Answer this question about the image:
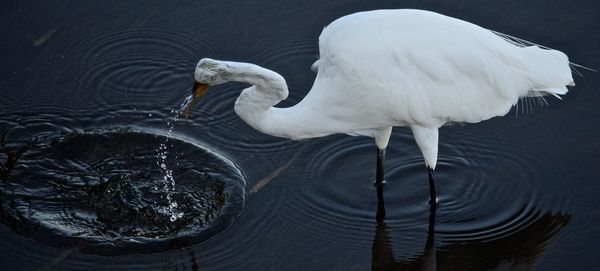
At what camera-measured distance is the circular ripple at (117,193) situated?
4.96 m

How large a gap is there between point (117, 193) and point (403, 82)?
1.76 metres

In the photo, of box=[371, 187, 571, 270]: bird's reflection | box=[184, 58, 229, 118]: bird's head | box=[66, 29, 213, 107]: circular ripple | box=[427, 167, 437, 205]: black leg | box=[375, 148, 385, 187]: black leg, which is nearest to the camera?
box=[184, 58, 229, 118]: bird's head

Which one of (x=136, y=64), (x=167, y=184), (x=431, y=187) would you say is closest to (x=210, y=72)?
(x=167, y=184)

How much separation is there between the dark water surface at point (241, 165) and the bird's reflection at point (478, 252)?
10mm

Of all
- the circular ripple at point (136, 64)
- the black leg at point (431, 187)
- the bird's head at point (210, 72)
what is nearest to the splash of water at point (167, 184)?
the circular ripple at point (136, 64)

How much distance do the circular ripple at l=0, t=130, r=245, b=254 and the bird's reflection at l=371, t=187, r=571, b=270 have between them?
87cm

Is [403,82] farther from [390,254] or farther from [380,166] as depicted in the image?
[390,254]

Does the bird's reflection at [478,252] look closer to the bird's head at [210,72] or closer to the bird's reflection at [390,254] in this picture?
the bird's reflection at [390,254]

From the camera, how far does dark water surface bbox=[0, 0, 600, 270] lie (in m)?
4.95

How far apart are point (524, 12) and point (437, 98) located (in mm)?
2110

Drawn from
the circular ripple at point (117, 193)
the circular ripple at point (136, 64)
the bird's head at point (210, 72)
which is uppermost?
the bird's head at point (210, 72)

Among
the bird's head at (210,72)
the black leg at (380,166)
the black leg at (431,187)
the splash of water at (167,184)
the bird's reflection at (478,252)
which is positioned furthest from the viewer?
the black leg at (380,166)

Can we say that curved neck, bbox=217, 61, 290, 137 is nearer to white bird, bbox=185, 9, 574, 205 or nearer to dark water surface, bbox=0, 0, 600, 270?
white bird, bbox=185, 9, 574, 205

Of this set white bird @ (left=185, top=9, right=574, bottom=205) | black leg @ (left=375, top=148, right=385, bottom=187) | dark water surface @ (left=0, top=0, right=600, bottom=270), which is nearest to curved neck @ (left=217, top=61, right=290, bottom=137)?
white bird @ (left=185, top=9, right=574, bottom=205)
